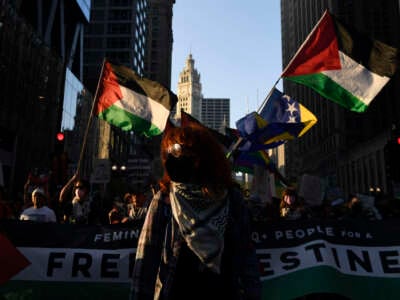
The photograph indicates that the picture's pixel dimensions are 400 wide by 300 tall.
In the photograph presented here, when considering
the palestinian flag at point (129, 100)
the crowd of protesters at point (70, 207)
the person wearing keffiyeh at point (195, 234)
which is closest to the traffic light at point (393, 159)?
the crowd of protesters at point (70, 207)

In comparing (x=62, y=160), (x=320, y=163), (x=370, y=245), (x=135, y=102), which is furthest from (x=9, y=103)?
(x=320, y=163)

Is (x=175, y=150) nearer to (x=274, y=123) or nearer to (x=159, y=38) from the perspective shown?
(x=274, y=123)

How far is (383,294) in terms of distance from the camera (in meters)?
5.22

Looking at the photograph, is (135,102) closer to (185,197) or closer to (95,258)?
(95,258)

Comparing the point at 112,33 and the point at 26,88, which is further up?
the point at 112,33

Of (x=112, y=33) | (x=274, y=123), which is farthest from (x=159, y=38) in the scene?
(x=274, y=123)

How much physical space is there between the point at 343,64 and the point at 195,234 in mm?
6971

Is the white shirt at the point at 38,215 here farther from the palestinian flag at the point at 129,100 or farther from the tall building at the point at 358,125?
the tall building at the point at 358,125

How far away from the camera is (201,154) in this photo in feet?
8.27

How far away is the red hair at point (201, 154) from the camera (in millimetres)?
2510

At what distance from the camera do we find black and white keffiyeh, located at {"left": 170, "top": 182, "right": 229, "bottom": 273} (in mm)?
2344

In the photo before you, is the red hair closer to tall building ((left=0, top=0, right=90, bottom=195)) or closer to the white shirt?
the white shirt

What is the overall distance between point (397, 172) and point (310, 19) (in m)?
95.9

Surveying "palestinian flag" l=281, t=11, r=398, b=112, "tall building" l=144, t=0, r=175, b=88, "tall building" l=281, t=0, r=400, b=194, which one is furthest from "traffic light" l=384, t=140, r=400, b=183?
"tall building" l=144, t=0, r=175, b=88
